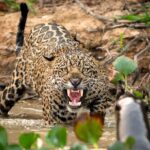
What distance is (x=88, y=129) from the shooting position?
9.87 feet

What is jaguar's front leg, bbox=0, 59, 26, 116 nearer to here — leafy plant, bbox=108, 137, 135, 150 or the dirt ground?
the dirt ground

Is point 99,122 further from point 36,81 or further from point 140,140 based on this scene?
point 36,81

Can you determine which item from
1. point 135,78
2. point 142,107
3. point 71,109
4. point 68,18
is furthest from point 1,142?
point 68,18

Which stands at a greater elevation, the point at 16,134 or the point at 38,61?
the point at 38,61

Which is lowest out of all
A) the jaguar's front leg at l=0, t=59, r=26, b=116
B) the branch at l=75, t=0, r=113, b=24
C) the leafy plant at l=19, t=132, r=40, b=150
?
the jaguar's front leg at l=0, t=59, r=26, b=116

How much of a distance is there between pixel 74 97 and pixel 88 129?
5422 mm

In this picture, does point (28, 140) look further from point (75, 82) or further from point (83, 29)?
point (83, 29)

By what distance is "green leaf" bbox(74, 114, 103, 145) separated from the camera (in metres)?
3.00

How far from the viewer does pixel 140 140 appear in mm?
3229

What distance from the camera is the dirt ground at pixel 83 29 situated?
10.2 meters

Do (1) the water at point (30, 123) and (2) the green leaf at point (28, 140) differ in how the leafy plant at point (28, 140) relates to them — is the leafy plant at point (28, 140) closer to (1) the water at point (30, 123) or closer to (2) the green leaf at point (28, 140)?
(2) the green leaf at point (28, 140)

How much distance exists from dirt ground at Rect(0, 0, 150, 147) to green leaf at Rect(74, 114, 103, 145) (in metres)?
6.75

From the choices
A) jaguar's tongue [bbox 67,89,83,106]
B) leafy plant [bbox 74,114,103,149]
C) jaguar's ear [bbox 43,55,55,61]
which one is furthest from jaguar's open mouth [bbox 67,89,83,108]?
leafy plant [bbox 74,114,103,149]

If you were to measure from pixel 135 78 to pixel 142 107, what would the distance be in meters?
5.82
